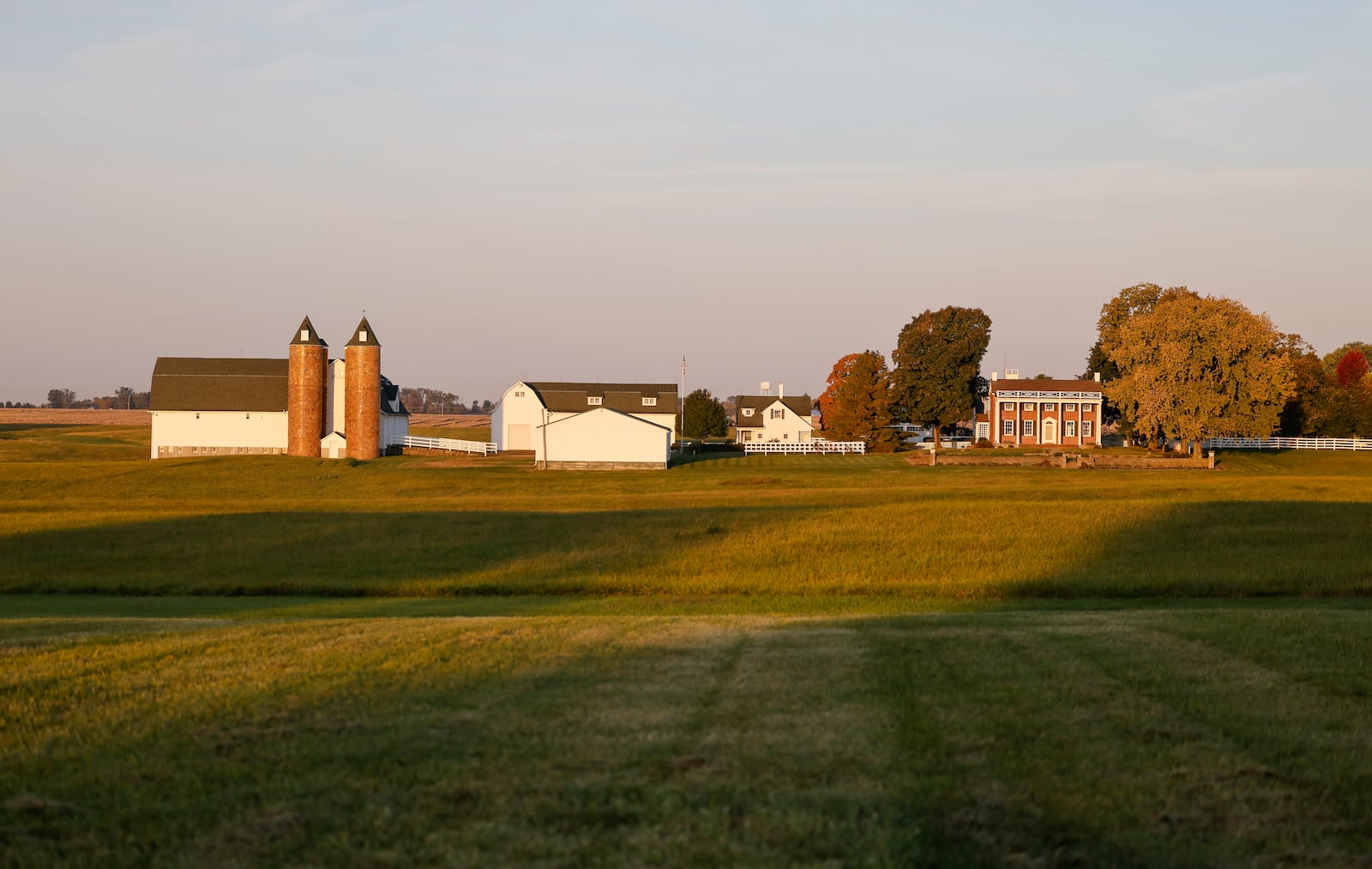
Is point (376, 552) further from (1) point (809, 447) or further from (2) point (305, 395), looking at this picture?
(1) point (809, 447)

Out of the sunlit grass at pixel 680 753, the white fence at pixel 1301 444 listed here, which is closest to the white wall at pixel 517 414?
the white fence at pixel 1301 444

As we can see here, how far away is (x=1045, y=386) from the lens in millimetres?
114062

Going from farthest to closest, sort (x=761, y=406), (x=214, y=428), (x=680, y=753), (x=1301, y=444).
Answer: (x=761, y=406) → (x=1301, y=444) → (x=214, y=428) → (x=680, y=753)

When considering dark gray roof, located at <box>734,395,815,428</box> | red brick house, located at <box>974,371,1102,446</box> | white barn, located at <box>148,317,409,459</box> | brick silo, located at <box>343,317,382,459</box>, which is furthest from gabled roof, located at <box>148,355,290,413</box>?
red brick house, located at <box>974,371,1102,446</box>

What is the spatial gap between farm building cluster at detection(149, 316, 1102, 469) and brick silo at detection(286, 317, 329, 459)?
7 cm

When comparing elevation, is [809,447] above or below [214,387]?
below

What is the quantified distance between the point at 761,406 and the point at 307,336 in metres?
57.7

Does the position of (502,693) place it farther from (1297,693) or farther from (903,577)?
(903,577)

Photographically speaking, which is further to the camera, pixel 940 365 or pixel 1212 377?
pixel 940 365

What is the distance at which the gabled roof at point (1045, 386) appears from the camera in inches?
4355

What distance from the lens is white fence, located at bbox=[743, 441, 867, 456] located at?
95062 mm

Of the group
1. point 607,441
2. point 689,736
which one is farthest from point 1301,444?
point 689,736

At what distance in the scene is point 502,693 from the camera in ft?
29.2

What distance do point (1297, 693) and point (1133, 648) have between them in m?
2.23
